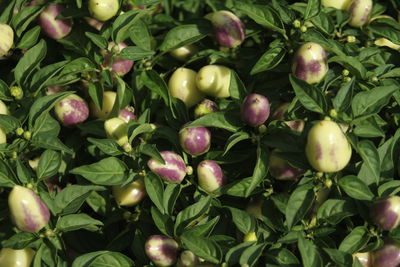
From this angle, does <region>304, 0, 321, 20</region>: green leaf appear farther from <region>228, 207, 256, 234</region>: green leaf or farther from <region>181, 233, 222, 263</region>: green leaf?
<region>181, 233, 222, 263</region>: green leaf

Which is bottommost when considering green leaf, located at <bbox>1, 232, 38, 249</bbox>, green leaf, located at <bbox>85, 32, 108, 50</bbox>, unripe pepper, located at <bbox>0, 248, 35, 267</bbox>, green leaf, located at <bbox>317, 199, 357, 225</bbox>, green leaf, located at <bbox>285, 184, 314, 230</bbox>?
unripe pepper, located at <bbox>0, 248, 35, 267</bbox>

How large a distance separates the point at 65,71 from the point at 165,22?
1.80 ft

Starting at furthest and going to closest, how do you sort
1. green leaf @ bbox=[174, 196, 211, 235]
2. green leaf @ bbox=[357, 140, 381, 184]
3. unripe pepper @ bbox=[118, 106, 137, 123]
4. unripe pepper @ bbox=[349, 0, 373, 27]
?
1. unripe pepper @ bbox=[349, 0, 373, 27]
2. unripe pepper @ bbox=[118, 106, 137, 123]
3. green leaf @ bbox=[174, 196, 211, 235]
4. green leaf @ bbox=[357, 140, 381, 184]

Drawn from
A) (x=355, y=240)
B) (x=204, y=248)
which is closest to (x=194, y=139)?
(x=204, y=248)

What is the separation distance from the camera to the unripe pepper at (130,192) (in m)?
1.83

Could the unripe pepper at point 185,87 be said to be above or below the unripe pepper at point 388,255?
above

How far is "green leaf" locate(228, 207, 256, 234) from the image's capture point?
1645 mm

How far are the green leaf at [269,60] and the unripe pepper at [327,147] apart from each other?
1.25 feet

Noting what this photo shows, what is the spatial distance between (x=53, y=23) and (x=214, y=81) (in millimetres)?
674

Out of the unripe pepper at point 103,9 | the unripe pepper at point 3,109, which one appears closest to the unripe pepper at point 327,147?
the unripe pepper at point 103,9

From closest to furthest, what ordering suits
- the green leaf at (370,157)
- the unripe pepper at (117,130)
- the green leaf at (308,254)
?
Answer: the green leaf at (308,254) → the green leaf at (370,157) → the unripe pepper at (117,130)

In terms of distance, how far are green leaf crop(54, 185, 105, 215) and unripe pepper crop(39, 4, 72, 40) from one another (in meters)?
0.65

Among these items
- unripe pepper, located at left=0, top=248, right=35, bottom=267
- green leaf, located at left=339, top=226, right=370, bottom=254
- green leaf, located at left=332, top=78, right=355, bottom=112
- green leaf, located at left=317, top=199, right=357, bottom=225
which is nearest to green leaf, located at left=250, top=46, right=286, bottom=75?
green leaf, located at left=332, top=78, right=355, bottom=112

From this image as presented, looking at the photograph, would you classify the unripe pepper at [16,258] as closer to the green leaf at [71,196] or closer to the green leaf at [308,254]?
the green leaf at [71,196]
